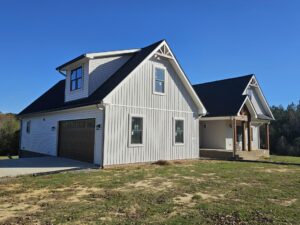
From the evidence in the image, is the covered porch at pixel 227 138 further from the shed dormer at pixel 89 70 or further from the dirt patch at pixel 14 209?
the dirt patch at pixel 14 209

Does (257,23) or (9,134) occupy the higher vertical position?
(257,23)

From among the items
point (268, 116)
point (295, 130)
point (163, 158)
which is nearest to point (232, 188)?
point (163, 158)

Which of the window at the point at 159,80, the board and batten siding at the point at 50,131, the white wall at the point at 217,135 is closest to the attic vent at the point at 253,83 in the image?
the white wall at the point at 217,135

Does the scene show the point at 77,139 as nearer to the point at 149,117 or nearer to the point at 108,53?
the point at 149,117

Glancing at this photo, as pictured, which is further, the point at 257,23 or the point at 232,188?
the point at 257,23

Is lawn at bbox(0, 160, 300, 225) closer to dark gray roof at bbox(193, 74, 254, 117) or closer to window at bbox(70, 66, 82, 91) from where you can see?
window at bbox(70, 66, 82, 91)

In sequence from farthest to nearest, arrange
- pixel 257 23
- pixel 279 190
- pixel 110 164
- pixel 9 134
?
pixel 9 134, pixel 257 23, pixel 110 164, pixel 279 190

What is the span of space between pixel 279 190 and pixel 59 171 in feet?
27.5

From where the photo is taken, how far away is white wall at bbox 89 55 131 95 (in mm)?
14953

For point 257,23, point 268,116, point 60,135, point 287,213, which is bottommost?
point 287,213

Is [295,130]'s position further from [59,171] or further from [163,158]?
[59,171]

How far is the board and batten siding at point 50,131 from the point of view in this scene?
13.4m

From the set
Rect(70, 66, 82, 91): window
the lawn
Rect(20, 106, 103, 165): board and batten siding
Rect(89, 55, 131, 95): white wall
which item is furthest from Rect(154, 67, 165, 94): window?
the lawn

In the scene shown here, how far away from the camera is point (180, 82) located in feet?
56.0
